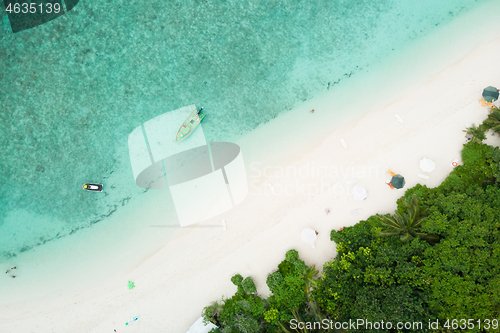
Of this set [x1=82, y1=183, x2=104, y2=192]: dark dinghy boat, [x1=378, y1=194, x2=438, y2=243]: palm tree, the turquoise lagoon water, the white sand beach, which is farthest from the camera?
Result: the turquoise lagoon water

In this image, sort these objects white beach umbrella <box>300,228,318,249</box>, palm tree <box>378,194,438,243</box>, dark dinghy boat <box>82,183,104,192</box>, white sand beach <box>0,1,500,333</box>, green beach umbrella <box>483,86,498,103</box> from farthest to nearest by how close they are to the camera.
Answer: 1. dark dinghy boat <box>82,183,104,192</box>
2. white sand beach <box>0,1,500,333</box>
3. white beach umbrella <box>300,228,318,249</box>
4. green beach umbrella <box>483,86,498,103</box>
5. palm tree <box>378,194,438,243</box>

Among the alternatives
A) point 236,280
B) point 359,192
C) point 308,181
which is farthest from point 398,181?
point 236,280

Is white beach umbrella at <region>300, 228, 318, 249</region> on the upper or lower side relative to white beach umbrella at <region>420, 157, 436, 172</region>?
lower

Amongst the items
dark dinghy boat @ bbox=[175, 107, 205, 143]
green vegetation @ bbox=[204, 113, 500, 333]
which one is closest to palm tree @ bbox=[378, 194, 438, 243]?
green vegetation @ bbox=[204, 113, 500, 333]

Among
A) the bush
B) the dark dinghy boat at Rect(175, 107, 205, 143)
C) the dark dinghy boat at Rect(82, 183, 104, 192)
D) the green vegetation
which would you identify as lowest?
the green vegetation

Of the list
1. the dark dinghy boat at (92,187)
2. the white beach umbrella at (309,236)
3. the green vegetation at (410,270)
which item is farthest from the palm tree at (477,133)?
the dark dinghy boat at (92,187)

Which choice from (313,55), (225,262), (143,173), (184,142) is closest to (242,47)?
(313,55)

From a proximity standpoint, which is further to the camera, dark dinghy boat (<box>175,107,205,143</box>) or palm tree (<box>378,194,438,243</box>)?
dark dinghy boat (<box>175,107,205,143</box>)

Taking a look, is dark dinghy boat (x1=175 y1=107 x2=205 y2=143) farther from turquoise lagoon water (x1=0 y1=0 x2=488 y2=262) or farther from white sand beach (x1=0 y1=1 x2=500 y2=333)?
white sand beach (x1=0 y1=1 x2=500 y2=333)

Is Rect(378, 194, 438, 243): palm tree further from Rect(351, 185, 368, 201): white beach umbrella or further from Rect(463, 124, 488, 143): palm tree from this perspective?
Rect(463, 124, 488, 143): palm tree
